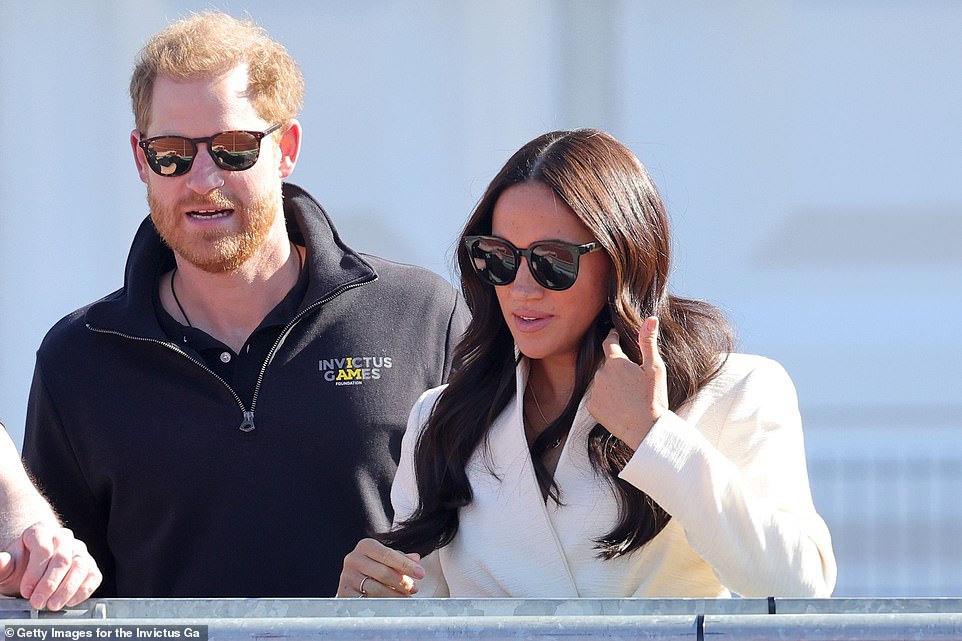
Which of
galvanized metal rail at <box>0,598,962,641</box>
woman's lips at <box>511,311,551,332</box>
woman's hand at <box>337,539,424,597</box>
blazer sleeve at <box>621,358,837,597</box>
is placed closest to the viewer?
galvanized metal rail at <box>0,598,962,641</box>

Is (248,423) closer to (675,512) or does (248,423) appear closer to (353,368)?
(353,368)

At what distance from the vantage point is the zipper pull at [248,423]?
2588mm

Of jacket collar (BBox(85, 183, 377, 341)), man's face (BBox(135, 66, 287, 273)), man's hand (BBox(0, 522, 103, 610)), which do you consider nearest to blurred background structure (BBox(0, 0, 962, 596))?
jacket collar (BBox(85, 183, 377, 341))

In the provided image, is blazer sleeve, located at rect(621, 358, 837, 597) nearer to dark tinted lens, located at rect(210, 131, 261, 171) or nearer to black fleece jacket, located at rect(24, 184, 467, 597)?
black fleece jacket, located at rect(24, 184, 467, 597)

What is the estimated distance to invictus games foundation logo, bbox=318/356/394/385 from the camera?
8.73 feet

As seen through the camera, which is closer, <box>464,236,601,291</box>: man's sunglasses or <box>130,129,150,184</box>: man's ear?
<box>464,236,601,291</box>: man's sunglasses

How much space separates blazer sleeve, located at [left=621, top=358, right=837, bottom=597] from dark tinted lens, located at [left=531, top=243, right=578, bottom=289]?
24cm

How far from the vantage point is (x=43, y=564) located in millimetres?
1588

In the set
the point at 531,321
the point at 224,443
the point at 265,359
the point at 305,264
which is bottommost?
the point at 224,443

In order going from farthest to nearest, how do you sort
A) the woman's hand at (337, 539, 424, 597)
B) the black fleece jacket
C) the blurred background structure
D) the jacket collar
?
the blurred background structure, the jacket collar, the black fleece jacket, the woman's hand at (337, 539, 424, 597)

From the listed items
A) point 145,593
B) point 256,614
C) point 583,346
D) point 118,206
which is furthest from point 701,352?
point 118,206

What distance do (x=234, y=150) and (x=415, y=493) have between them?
0.78m

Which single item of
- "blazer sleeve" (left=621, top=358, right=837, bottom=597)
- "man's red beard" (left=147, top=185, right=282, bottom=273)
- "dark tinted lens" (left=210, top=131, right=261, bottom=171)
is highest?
"dark tinted lens" (left=210, top=131, right=261, bottom=171)

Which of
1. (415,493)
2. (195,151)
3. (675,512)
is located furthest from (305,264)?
(675,512)
